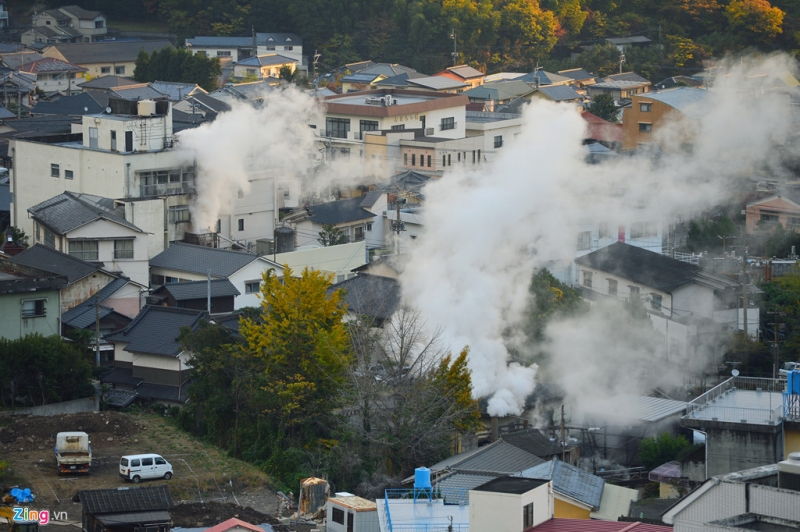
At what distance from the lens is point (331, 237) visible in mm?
29031

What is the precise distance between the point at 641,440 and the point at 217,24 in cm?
3624

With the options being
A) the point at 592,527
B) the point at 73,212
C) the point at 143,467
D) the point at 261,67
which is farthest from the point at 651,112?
the point at 592,527

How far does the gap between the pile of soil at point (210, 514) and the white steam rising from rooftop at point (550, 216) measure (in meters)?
4.25

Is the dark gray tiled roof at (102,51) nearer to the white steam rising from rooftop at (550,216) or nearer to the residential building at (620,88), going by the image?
the residential building at (620,88)

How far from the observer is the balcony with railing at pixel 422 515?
14.8 meters

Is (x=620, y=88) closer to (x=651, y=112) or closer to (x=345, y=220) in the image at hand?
(x=651, y=112)

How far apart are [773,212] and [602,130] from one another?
8689 millimetres

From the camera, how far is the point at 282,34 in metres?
52.3

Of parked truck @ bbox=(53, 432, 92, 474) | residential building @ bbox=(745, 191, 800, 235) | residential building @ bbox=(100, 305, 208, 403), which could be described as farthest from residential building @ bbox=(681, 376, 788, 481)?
residential building @ bbox=(745, 191, 800, 235)

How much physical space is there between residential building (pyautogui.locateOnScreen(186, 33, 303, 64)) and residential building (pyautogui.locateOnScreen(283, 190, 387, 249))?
21.2 metres

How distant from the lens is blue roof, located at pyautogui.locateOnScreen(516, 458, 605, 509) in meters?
→ 16.6

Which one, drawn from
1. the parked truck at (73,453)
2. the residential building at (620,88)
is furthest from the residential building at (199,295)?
the residential building at (620,88)

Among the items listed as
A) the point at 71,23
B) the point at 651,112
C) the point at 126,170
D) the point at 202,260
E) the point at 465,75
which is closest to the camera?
the point at 202,260

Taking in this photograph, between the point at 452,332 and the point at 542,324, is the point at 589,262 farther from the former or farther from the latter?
the point at 452,332
